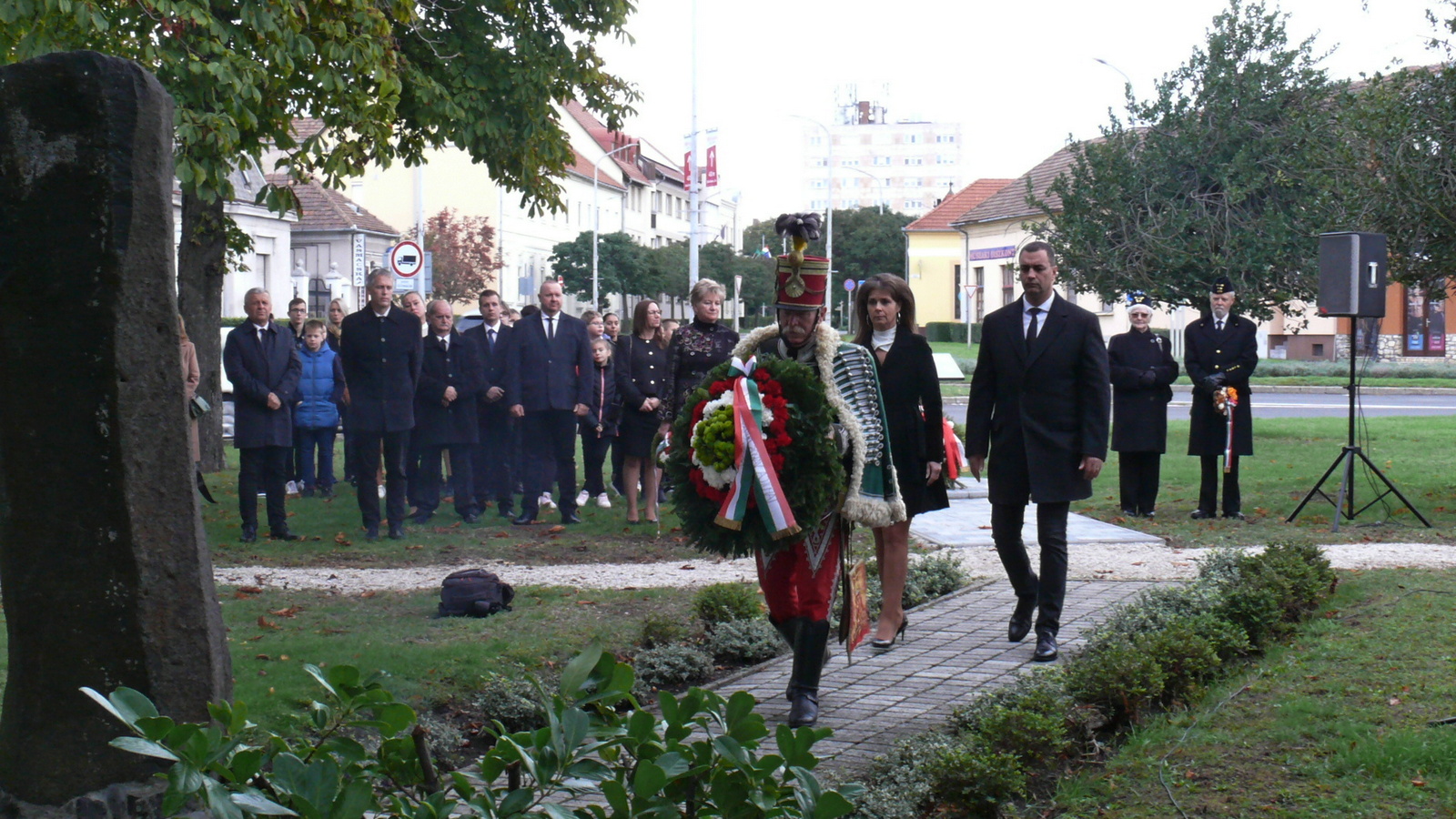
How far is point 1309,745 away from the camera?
5.31 m

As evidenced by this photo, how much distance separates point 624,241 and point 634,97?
203ft

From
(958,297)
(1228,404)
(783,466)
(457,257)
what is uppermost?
(457,257)

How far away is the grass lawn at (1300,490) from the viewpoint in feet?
39.3

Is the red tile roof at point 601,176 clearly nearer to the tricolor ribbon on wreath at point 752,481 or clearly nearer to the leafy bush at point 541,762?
the tricolor ribbon on wreath at point 752,481

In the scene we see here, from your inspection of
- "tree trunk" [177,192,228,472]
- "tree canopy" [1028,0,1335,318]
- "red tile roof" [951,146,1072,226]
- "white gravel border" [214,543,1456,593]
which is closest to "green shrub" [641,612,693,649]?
"white gravel border" [214,543,1456,593]

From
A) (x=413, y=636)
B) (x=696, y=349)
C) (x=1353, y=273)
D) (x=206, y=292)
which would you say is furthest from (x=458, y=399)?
(x=1353, y=273)

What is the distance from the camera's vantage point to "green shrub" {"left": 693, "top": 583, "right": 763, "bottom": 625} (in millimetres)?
7762

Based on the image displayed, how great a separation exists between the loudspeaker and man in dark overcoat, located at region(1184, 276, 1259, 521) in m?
0.78

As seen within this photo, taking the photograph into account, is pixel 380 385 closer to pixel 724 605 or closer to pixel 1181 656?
pixel 724 605

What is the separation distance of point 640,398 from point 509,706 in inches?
A: 272

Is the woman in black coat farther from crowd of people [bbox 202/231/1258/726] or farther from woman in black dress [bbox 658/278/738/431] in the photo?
woman in black dress [bbox 658/278/738/431]

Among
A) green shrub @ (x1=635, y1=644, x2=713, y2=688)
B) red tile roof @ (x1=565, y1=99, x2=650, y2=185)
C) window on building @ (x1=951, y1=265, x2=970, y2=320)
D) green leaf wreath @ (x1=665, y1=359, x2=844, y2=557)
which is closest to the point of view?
green leaf wreath @ (x1=665, y1=359, x2=844, y2=557)

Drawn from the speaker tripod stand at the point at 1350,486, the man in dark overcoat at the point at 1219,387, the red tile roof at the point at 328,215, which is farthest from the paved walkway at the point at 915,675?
the red tile roof at the point at 328,215

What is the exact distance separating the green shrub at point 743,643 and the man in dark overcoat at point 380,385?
5.19 metres
